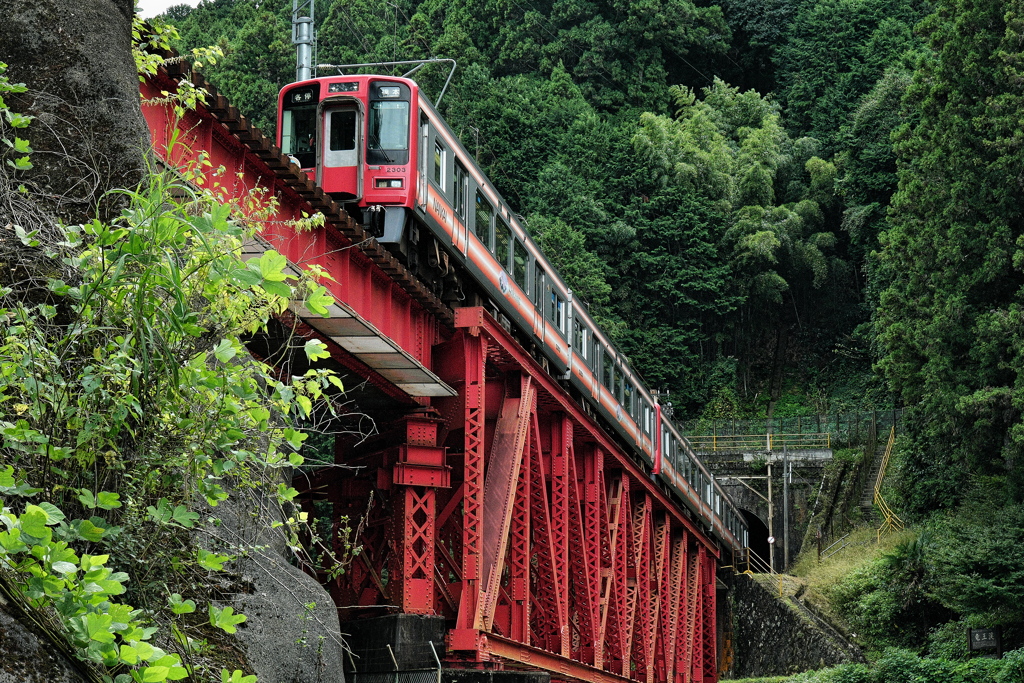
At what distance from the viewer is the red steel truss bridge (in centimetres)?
1420

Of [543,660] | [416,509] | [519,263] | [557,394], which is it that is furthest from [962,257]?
[416,509]

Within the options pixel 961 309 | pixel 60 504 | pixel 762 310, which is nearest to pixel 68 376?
pixel 60 504

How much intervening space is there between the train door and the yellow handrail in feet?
87.9

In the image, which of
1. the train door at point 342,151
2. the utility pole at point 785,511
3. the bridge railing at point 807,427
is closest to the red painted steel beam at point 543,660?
the train door at point 342,151

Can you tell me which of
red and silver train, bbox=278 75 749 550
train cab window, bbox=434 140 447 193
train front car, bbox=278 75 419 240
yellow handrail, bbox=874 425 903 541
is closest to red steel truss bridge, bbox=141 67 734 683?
red and silver train, bbox=278 75 749 550

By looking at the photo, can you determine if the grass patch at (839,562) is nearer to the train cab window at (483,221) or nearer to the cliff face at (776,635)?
the cliff face at (776,635)

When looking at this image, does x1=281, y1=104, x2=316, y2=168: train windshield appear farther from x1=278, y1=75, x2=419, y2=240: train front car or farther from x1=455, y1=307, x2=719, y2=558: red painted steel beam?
x1=455, y1=307, x2=719, y2=558: red painted steel beam

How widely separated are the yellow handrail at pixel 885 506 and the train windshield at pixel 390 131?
88.4 feet

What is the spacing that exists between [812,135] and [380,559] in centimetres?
5094

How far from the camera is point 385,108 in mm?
17984

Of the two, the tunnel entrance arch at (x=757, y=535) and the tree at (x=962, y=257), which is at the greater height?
the tree at (x=962, y=257)

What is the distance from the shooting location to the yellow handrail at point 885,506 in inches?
1628

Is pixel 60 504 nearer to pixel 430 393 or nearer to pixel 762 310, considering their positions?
pixel 430 393

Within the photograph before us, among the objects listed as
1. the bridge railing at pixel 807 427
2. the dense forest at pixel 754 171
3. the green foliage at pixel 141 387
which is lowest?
the green foliage at pixel 141 387
